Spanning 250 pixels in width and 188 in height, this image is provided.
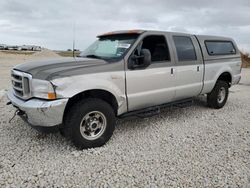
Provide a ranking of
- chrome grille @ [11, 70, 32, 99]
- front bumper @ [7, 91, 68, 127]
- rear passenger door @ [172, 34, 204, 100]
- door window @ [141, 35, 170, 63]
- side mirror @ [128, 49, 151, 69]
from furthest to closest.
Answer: rear passenger door @ [172, 34, 204, 100] < door window @ [141, 35, 170, 63] < side mirror @ [128, 49, 151, 69] < chrome grille @ [11, 70, 32, 99] < front bumper @ [7, 91, 68, 127]

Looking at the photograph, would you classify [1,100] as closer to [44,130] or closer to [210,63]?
[44,130]

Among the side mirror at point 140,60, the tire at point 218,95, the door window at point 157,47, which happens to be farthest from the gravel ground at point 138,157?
the door window at point 157,47

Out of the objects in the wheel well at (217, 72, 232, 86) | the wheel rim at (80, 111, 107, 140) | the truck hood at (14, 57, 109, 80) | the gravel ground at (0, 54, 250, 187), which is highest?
the truck hood at (14, 57, 109, 80)

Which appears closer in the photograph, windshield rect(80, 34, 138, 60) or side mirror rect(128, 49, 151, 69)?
side mirror rect(128, 49, 151, 69)

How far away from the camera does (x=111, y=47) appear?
4648 millimetres

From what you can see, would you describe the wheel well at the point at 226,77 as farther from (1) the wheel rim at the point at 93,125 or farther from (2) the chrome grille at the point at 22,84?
(2) the chrome grille at the point at 22,84

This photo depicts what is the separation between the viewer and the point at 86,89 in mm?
3604

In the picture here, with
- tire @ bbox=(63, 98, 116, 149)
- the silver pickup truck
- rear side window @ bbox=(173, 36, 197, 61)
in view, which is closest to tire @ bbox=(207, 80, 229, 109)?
the silver pickup truck

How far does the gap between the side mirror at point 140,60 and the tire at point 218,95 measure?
294 cm

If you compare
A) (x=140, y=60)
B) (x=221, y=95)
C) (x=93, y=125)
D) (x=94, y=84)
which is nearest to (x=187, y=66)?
(x=140, y=60)

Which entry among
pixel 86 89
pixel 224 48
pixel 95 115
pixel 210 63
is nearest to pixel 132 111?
pixel 95 115

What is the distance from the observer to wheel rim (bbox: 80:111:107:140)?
3.77 metres

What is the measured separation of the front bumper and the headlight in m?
0.07

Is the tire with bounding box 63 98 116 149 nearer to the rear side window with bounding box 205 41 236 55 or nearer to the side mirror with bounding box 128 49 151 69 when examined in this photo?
the side mirror with bounding box 128 49 151 69
